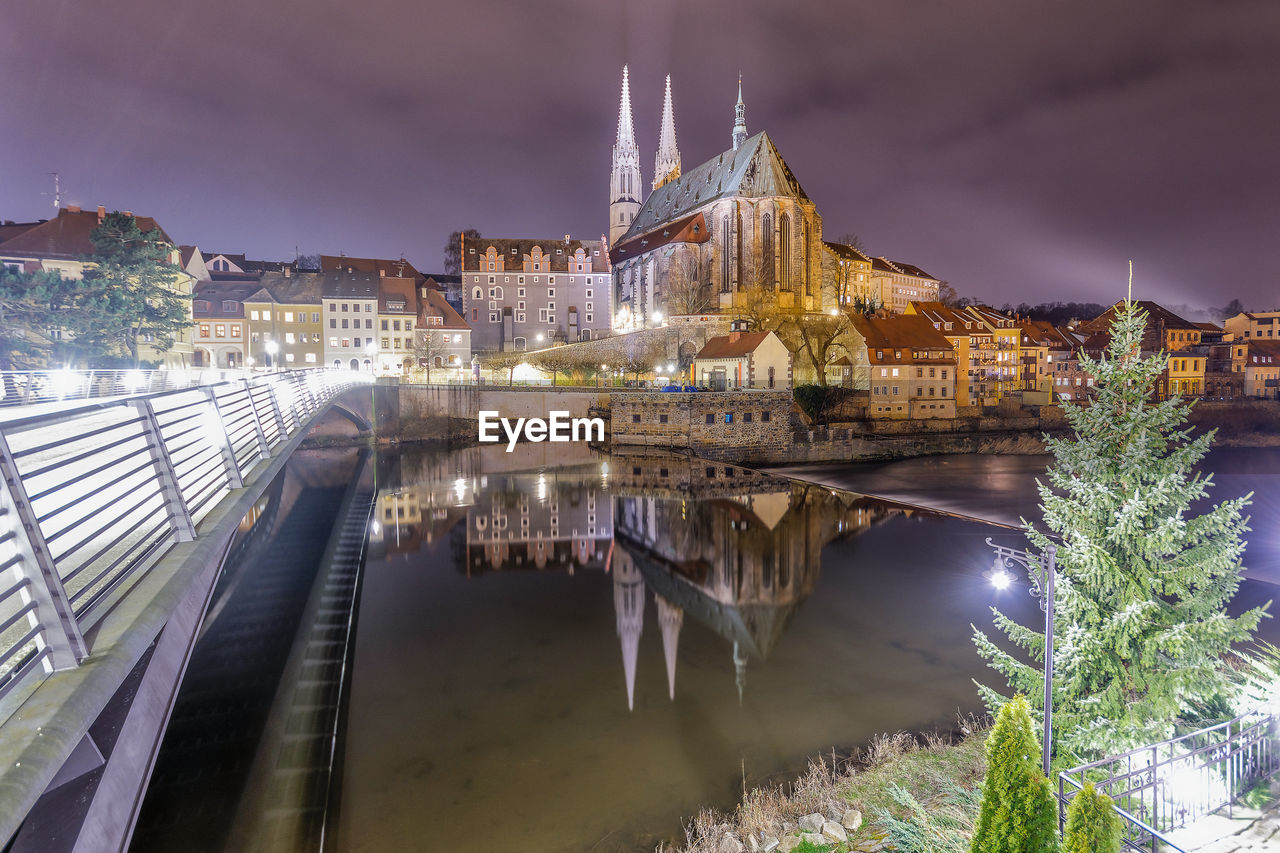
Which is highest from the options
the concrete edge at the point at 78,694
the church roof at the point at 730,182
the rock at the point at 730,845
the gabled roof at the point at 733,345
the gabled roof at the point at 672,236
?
the church roof at the point at 730,182

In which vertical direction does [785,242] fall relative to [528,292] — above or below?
above

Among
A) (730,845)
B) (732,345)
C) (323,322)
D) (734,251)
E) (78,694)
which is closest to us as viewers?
(78,694)

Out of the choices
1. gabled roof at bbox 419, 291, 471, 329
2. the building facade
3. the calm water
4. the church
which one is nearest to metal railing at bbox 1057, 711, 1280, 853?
the calm water

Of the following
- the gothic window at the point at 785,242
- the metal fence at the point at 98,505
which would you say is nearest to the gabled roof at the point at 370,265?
the gothic window at the point at 785,242

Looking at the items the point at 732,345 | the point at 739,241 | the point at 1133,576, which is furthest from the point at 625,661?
the point at 739,241

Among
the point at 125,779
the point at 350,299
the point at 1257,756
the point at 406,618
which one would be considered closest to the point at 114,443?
the point at 125,779

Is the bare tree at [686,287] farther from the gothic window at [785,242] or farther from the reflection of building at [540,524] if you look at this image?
the reflection of building at [540,524]

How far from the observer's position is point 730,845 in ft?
26.3

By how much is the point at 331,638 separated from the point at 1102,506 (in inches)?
548

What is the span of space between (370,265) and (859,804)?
75.2 m

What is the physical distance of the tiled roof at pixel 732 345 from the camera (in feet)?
171

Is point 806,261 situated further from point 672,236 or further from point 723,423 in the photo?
point 723,423

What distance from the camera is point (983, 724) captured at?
11039 millimetres

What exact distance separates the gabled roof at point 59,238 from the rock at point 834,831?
51195 millimetres
